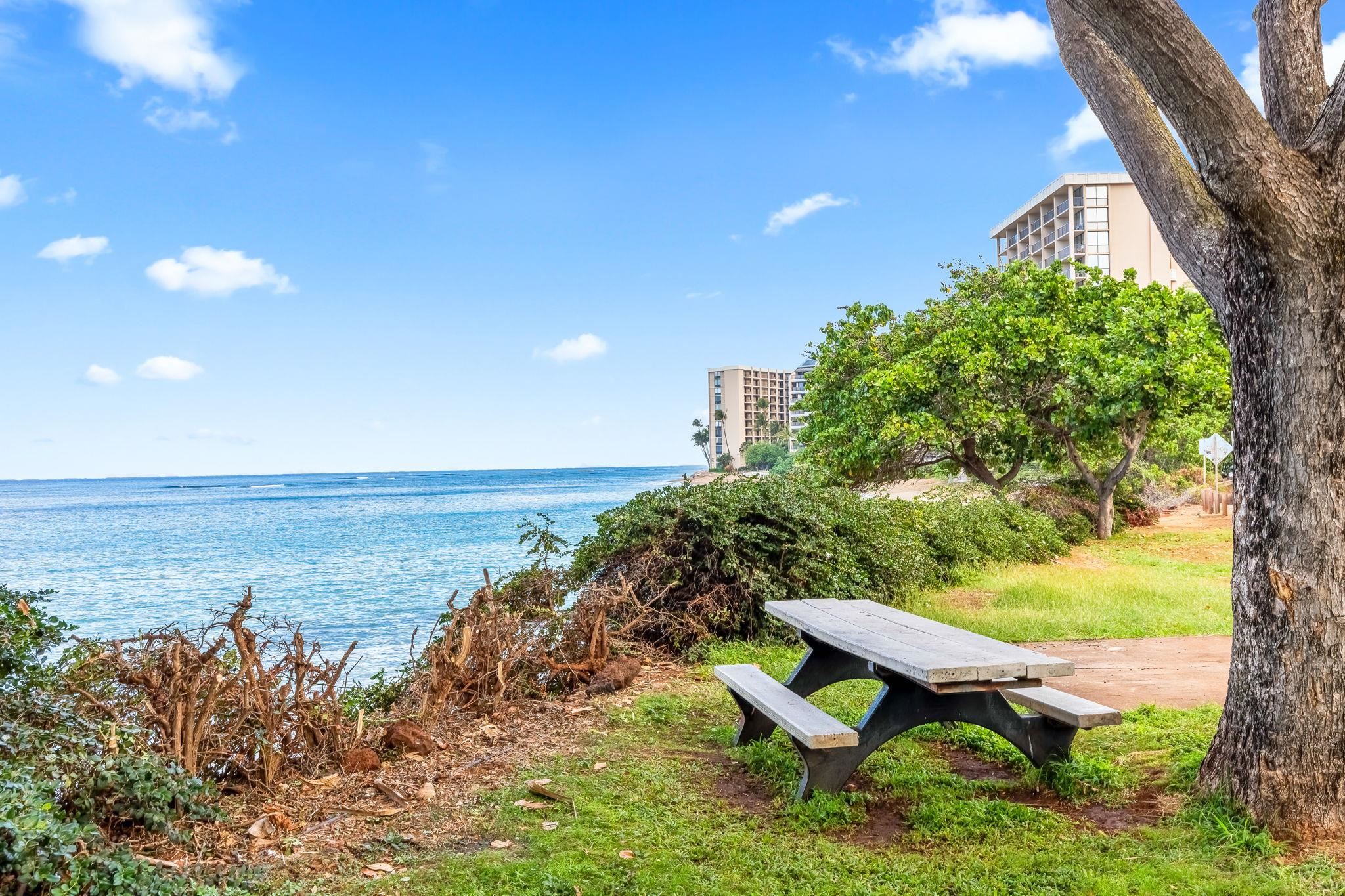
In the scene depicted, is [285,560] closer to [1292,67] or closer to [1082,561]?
[1082,561]

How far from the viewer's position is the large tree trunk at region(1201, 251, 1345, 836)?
3471mm

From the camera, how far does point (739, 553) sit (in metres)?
8.51

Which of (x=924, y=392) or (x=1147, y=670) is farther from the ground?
(x=924, y=392)

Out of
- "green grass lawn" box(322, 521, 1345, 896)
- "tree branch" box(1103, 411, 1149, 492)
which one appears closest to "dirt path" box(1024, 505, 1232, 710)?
"green grass lawn" box(322, 521, 1345, 896)

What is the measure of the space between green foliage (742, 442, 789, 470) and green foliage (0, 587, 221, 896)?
111021 millimetres

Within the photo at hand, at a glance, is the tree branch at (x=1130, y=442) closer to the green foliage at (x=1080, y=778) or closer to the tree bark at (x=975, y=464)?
the tree bark at (x=975, y=464)

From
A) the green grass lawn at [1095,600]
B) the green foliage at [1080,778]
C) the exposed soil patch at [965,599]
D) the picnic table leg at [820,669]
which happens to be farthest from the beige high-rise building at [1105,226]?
the green foliage at [1080,778]

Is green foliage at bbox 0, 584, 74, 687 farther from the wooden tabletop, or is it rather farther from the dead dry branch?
the wooden tabletop

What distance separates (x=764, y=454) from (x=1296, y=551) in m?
116

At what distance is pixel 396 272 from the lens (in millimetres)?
44375

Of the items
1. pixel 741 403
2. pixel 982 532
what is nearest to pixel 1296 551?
pixel 982 532

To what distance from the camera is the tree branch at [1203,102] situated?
3.47 m

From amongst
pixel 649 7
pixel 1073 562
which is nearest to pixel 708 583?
pixel 1073 562

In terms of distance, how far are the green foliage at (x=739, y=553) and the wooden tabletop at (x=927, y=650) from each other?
110 inches
